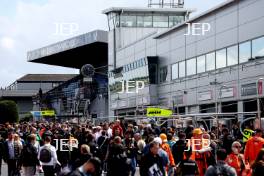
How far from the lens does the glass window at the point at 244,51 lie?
3625cm

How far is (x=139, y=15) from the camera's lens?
6812cm

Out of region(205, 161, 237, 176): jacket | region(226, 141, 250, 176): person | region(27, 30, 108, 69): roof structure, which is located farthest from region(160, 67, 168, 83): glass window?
region(205, 161, 237, 176): jacket

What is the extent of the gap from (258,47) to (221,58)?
17.4 ft

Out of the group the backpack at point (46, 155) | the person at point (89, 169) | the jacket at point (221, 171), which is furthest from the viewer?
the backpack at point (46, 155)

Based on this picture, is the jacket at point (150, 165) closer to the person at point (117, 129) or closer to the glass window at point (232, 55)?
the person at point (117, 129)

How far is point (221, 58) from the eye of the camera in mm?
40156

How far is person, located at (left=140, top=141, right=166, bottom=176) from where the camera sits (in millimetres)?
13296

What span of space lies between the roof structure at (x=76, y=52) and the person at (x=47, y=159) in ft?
197

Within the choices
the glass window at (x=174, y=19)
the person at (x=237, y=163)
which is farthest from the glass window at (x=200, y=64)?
the person at (x=237, y=163)

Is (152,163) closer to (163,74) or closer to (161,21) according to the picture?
(163,74)

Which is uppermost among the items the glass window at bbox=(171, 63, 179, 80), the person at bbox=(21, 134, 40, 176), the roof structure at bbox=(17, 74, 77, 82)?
the roof structure at bbox=(17, 74, 77, 82)

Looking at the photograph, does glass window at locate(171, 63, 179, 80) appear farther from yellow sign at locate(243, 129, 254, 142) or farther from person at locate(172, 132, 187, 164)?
person at locate(172, 132, 187, 164)

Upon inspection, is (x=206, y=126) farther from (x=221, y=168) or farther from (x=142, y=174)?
(x=221, y=168)

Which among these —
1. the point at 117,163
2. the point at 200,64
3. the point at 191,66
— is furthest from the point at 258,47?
the point at 117,163
